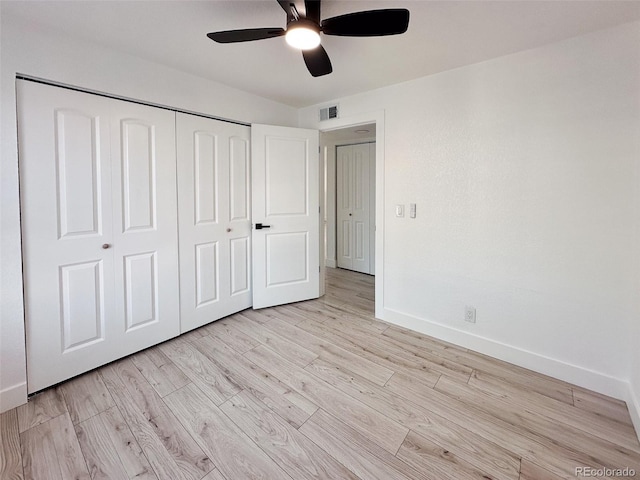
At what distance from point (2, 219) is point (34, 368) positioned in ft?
3.06

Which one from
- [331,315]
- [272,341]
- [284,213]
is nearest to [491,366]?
[331,315]

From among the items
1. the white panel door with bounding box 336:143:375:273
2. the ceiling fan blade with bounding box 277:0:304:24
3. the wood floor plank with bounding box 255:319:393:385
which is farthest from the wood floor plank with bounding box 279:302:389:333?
the ceiling fan blade with bounding box 277:0:304:24

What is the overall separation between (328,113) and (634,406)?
3.22m

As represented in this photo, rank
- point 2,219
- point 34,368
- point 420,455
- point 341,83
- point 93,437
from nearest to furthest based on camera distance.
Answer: point 420,455
point 93,437
point 2,219
point 34,368
point 341,83

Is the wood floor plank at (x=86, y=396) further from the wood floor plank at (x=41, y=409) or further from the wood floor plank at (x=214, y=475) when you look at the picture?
the wood floor plank at (x=214, y=475)

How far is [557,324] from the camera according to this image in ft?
6.55

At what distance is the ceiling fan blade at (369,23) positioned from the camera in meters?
1.25

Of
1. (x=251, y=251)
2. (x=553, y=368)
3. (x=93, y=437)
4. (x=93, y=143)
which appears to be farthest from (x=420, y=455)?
(x=93, y=143)

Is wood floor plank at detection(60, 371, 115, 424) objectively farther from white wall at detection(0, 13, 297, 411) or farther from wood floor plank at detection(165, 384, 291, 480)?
wood floor plank at detection(165, 384, 291, 480)

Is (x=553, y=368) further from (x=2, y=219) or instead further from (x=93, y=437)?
(x=2, y=219)

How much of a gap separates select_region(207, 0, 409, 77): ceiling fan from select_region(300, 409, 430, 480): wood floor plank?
2.02 meters

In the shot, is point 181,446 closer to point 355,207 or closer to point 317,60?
point 317,60

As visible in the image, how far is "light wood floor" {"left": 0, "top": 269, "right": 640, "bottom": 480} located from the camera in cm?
135
